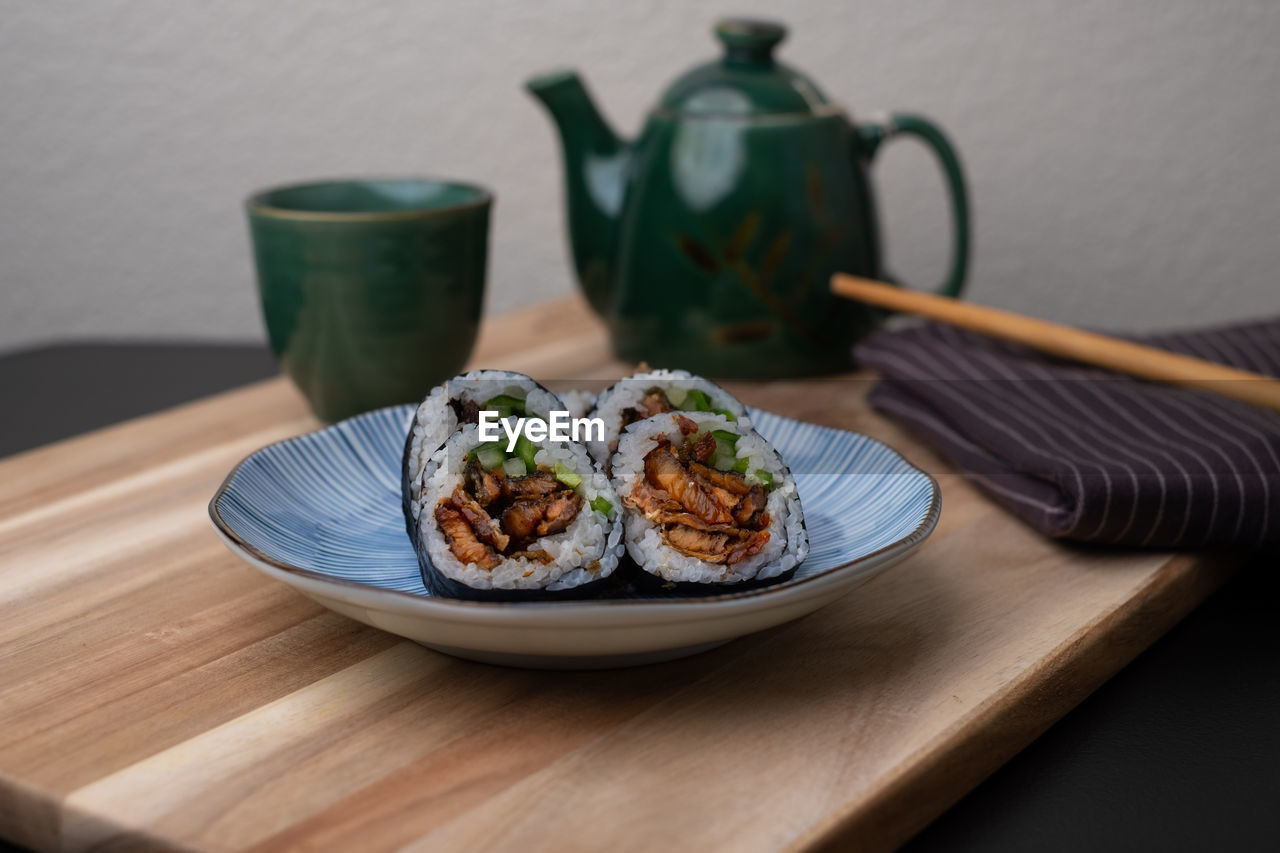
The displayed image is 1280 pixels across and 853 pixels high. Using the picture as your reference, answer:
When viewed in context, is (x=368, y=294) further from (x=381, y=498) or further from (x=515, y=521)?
(x=515, y=521)

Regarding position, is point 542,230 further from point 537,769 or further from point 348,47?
point 537,769

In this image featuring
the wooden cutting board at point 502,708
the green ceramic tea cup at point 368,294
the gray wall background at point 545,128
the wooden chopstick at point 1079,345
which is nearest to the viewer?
the wooden cutting board at point 502,708

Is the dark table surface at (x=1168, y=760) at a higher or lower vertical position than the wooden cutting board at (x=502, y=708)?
lower

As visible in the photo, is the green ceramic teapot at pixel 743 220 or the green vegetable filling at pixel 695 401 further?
the green ceramic teapot at pixel 743 220

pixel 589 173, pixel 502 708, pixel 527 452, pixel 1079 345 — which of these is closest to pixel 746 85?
pixel 589 173

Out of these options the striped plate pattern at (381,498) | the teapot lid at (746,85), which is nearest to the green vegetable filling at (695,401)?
the striped plate pattern at (381,498)

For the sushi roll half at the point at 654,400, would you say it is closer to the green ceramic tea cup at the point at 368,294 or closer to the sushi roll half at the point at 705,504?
the sushi roll half at the point at 705,504

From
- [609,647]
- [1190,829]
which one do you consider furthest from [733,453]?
[1190,829]
